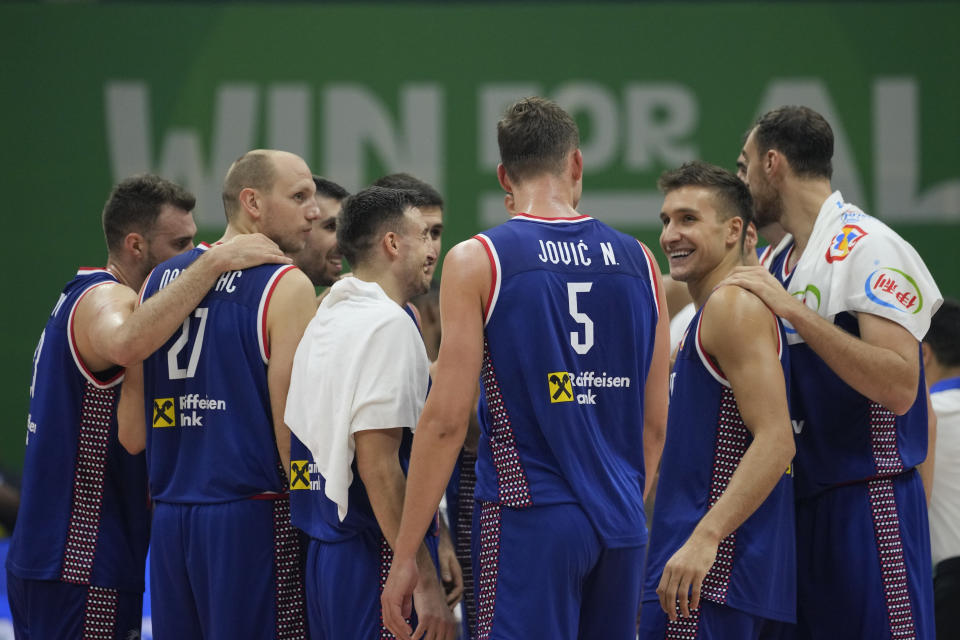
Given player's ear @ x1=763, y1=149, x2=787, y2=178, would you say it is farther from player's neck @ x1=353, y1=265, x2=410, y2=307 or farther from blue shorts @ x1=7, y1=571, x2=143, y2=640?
blue shorts @ x1=7, y1=571, x2=143, y2=640

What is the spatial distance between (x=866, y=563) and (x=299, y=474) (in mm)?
A: 2064

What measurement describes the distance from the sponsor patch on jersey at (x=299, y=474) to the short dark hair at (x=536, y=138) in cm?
127

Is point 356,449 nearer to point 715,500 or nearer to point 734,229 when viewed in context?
point 715,500

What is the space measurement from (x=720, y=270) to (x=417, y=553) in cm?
160

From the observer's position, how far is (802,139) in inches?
170

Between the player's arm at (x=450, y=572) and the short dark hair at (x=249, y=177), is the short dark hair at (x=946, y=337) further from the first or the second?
the short dark hair at (x=249, y=177)

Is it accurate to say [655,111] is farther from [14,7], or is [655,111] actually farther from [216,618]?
[216,618]

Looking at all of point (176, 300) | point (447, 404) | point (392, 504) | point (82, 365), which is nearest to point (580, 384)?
point (447, 404)

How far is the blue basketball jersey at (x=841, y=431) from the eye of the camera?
397cm

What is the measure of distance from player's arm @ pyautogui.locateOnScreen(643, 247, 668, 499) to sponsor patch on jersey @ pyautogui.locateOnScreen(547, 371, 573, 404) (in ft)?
1.39

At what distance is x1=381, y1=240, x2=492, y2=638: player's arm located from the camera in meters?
3.44

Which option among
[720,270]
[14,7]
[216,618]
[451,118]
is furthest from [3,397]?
[720,270]

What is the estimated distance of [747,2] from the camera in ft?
36.5

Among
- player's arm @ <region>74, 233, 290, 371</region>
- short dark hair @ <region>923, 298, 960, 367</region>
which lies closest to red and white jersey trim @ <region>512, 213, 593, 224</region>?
player's arm @ <region>74, 233, 290, 371</region>
